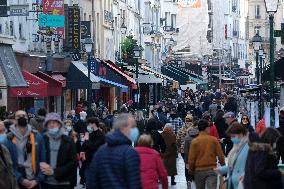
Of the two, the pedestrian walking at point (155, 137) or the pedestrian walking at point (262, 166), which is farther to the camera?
the pedestrian walking at point (155, 137)

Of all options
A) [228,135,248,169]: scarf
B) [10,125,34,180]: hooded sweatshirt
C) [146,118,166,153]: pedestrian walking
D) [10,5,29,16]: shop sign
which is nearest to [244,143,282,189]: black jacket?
[228,135,248,169]: scarf

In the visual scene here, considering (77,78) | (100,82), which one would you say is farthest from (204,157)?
(100,82)

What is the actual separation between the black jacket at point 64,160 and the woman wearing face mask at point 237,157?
2238 millimetres

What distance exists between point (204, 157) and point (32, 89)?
739 inches

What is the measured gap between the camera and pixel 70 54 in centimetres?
4588

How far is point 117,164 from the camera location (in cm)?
1073

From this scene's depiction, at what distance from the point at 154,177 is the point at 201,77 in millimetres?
83629

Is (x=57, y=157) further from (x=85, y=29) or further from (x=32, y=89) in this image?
(x=85, y=29)

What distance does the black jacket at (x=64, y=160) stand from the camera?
13906 millimetres

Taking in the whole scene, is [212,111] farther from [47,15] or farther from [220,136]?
[220,136]

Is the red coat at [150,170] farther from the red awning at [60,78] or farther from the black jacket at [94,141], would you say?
the red awning at [60,78]

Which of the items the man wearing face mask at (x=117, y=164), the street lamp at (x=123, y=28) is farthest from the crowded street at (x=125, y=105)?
the street lamp at (x=123, y=28)

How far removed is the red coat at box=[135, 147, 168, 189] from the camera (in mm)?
13827

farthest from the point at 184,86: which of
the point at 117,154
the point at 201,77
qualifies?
the point at 117,154
